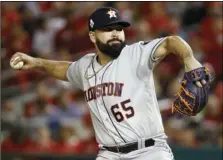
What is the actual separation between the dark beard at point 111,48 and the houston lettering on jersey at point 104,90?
0.83 feet

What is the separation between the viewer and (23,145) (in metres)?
8.50

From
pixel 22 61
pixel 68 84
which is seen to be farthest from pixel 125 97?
pixel 68 84

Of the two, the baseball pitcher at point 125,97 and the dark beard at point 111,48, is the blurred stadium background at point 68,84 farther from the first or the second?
the dark beard at point 111,48

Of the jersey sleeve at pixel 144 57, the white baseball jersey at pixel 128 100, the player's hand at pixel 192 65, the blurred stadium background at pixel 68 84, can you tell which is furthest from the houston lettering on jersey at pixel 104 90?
the blurred stadium background at pixel 68 84

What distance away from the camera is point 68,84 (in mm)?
8758

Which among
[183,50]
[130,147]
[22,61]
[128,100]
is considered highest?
[22,61]

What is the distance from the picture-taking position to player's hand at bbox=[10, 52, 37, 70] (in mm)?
5184

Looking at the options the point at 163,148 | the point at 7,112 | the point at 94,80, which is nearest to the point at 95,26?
the point at 94,80

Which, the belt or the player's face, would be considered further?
the player's face

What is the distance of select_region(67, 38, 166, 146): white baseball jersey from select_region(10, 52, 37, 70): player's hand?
84cm

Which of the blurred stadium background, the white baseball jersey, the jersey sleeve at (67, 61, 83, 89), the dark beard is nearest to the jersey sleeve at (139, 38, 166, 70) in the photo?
the white baseball jersey

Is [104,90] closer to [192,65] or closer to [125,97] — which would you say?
[125,97]

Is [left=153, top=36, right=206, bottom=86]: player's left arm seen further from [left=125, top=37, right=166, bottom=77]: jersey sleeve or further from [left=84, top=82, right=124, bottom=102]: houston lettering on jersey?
[left=84, top=82, right=124, bottom=102]: houston lettering on jersey

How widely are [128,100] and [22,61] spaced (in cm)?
121
